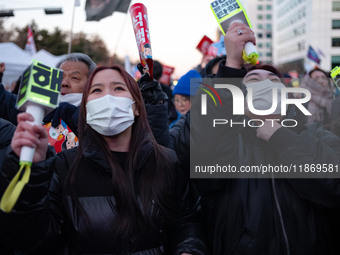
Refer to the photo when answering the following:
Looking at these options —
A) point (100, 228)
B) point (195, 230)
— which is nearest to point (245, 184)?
point (195, 230)

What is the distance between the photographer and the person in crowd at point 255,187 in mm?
1805

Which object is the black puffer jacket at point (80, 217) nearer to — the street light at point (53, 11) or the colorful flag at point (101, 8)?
the colorful flag at point (101, 8)

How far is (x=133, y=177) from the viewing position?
1994 millimetres

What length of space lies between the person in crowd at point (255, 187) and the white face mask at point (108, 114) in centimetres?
41

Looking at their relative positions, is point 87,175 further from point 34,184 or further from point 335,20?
point 335,20

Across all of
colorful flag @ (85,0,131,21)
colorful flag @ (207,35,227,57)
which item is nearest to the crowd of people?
colorful flag @ (85,0,131,21)

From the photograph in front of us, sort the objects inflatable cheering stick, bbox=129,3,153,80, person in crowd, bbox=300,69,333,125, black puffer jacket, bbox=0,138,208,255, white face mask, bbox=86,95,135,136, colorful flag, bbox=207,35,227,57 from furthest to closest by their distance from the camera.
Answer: colorful flag, bbox=207,35,227,57, person in crowd, bbox=300,69,333,125, inflatable cheering stick, bbox=129,3,153,80, white face mask, bbox=86,95,135,136, black puffer jacket, bbox=0,138,208,255

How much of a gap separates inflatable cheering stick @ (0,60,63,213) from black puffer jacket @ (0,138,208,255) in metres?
0.14

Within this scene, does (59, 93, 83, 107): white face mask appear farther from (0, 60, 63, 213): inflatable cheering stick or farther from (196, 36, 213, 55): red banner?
(196, 36, 213, 55): red banner

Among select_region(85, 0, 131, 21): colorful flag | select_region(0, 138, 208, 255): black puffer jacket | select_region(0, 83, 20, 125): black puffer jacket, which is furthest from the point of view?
select_region(85, 0, 131, 21): colorful flag

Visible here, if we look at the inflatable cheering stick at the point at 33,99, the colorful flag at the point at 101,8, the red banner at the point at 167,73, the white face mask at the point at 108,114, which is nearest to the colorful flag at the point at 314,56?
the red banner at the point at 167,73

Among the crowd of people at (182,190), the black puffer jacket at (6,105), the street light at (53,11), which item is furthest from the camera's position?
the street light at (53,11)

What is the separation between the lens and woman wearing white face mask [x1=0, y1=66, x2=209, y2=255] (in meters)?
1.60

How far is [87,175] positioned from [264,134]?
107 centimetres
